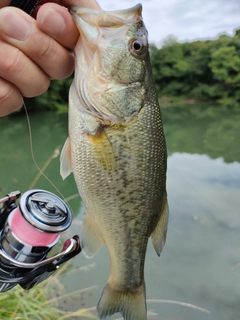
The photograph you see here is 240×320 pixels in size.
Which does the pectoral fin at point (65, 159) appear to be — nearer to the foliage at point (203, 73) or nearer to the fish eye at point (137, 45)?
the fish eye at point (137, 45)

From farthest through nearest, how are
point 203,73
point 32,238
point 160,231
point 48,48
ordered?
point 203,73 → point 160,231 → point 32,238 → point 48,48

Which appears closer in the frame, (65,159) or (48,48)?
(48,48)

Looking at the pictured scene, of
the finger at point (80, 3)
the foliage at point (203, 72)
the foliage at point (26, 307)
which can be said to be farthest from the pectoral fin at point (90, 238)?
the foliage at point (203, 72)

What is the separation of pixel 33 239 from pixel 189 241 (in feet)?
17.4

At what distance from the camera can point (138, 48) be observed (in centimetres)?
158

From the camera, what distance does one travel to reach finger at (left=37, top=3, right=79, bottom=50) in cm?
133

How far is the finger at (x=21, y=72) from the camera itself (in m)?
1.44

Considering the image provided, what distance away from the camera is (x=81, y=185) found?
154 cm

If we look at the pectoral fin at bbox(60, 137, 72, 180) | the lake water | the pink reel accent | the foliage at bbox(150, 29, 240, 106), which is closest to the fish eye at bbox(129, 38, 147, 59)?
the pectoral fin at bbox(60, 137, 72, 180)

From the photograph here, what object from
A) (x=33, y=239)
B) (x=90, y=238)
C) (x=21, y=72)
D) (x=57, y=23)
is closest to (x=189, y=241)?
(x=90, y=238)

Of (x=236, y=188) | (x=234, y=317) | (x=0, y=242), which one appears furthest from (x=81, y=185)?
(x=236, y=188)

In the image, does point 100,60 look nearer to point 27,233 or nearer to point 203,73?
point 27,233

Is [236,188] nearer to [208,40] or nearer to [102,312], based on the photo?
[102,312]

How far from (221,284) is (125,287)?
13.5 feet
